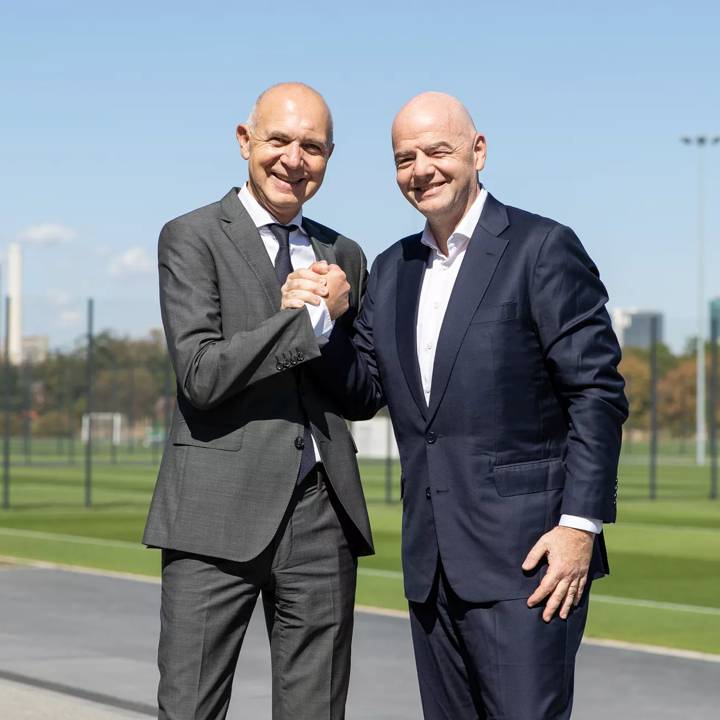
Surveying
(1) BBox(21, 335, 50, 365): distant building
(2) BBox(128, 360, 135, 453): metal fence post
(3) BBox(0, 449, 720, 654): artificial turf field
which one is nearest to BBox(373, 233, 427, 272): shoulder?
(3) BBox(0, 449, 720, 654): artificial turf field

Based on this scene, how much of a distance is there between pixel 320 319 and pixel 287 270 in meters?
0.29

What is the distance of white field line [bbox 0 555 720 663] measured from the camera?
8586 millimetres

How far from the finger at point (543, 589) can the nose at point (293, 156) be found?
126 cm

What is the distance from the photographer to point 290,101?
13.9ft

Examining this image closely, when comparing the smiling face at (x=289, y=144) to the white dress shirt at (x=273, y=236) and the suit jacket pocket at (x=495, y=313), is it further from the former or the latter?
the suit jacket pocket at (x=495, y=313)

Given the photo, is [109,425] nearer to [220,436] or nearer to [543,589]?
[220,436]

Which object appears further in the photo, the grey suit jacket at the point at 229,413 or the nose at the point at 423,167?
the grey suit jacket at the point at 229,413

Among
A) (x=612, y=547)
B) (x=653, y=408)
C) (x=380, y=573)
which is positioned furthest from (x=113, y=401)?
(x=380, y=573)

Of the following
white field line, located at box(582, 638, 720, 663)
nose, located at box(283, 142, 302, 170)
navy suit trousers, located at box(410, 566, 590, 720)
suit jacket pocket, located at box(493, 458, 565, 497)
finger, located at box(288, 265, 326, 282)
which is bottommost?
white field line, located at box(582, 638, 720, 663)

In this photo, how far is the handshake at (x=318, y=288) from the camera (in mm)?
4090

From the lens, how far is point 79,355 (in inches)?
1357

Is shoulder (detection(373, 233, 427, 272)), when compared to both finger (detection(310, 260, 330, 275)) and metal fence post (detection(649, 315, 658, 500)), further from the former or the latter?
metal fence post (detection(649, 315, 658, 500))

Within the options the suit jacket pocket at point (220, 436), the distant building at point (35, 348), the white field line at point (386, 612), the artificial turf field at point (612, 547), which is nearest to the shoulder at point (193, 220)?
the suit jacket pocket at point (220, 436)

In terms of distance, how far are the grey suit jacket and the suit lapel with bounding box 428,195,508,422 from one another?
1.11 ft
